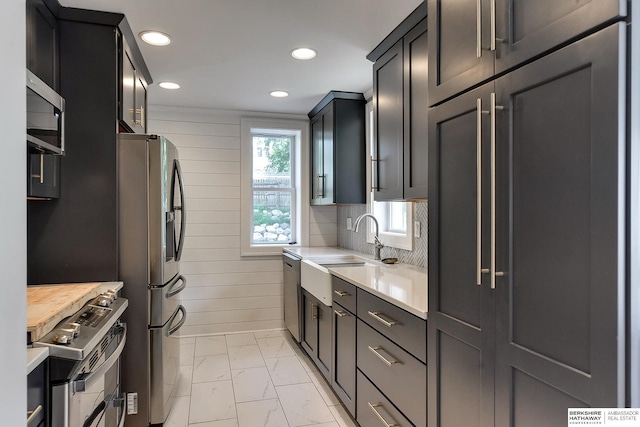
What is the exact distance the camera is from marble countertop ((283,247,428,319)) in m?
1.67

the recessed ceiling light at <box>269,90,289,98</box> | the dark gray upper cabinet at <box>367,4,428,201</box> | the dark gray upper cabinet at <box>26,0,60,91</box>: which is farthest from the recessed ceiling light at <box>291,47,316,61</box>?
the dark gray upper cabinet at <box>26,0,60,91</box>

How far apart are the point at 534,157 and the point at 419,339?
874mm

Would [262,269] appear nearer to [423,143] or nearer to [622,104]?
[423,143]

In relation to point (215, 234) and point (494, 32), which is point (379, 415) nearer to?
point (494, 32)

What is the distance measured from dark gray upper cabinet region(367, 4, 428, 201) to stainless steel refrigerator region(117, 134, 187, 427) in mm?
1384

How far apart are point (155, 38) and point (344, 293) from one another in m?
1.97

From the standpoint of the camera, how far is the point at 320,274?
2805 mm

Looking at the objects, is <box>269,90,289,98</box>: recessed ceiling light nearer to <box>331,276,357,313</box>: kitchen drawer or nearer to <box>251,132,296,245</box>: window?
<box>251,132,296,245</box>: window

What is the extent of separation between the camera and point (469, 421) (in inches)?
49.9

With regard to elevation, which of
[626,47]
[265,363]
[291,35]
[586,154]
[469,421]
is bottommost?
[265,363]

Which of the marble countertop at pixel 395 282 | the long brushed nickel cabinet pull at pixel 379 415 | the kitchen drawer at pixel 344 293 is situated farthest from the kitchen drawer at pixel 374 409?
the marble countertop at pixel 395 282

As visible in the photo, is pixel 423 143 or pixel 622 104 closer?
pixel 622 104

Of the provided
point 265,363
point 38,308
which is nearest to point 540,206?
point 38,308

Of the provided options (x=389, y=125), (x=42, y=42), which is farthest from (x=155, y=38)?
(x=389, y=125)
